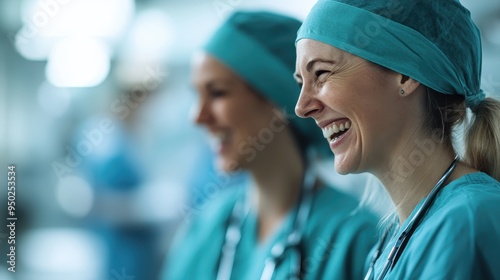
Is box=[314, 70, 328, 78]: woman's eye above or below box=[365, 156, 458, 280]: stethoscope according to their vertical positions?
above

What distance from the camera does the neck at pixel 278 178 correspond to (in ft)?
4.25

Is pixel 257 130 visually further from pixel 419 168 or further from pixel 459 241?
pixel 459 241

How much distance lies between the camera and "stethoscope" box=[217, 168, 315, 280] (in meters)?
1.15

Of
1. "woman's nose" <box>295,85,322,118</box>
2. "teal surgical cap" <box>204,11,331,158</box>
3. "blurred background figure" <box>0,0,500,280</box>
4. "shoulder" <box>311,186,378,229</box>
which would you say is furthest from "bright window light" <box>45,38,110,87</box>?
"woman's nose" <box>295,85,322,118</box>

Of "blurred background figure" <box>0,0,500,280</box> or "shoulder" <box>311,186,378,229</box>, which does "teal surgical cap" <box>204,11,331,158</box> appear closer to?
"shoulder" <box>311,186,378,229</box>

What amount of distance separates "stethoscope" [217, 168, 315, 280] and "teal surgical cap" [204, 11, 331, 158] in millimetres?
105

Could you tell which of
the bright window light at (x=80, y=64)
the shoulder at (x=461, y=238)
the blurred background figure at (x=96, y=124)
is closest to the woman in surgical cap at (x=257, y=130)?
the shoulder at (x=461, y=238)

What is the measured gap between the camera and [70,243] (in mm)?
2717

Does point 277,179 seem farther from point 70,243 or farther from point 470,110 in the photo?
point 70,243

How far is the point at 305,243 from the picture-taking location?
3.83ft

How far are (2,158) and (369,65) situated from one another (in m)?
2.10

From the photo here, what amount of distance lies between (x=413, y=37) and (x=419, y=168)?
159mm

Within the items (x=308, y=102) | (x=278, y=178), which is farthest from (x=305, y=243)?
(x=308, y=102)

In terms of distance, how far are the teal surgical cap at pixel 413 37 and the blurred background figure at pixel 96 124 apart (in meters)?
1.15
